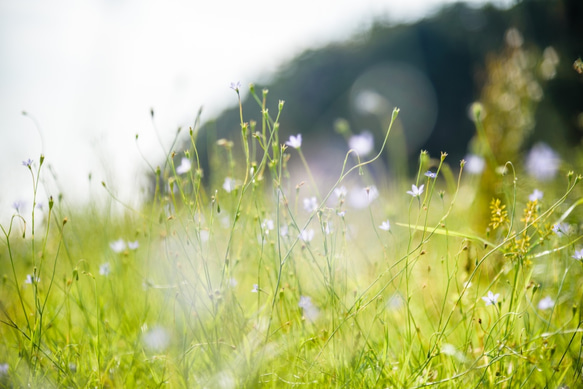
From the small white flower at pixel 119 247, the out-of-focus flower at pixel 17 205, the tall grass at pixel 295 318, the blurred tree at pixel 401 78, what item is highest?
the blurred tree at pixel 401 78

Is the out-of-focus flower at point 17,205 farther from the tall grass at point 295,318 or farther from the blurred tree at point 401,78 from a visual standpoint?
the blurred tree at point 401,78

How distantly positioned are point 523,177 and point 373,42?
14.3 ft

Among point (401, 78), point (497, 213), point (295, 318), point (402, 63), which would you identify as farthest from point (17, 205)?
point (402, 63)

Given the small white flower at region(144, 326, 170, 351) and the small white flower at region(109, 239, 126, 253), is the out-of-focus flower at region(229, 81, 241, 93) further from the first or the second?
the small white flower at region(109, 239, 126, 253)

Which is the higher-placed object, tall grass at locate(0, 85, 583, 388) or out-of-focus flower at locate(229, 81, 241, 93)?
out-of-focus flower at locate(229, 81, 241, 93)

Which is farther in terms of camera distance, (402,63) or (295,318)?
(402,63)

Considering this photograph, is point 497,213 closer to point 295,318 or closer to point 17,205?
point 295,318

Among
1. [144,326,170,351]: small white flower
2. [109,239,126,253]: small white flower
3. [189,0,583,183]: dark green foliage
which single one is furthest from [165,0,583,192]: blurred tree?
[144,326,170,351]: small white flower

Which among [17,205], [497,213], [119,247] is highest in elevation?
[119,247]

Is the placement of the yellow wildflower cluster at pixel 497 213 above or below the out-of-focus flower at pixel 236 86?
below

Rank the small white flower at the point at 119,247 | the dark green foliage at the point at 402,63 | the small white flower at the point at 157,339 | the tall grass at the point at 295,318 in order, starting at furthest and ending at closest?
1. the dark green foliage at the point at 402,63
2. the small white flower at the point at 119,247
3. the small white flower at the point at 157,339
4. the tall grass at the point at 295,318

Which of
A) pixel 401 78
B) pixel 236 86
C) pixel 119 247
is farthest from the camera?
pixel 401 78

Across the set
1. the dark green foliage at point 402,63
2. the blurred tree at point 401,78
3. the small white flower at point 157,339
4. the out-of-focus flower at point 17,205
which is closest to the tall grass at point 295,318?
the small white flower at point 157,339

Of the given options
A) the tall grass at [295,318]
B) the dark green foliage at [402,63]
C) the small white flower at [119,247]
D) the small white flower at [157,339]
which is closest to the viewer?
the tall grass at [295,318]
